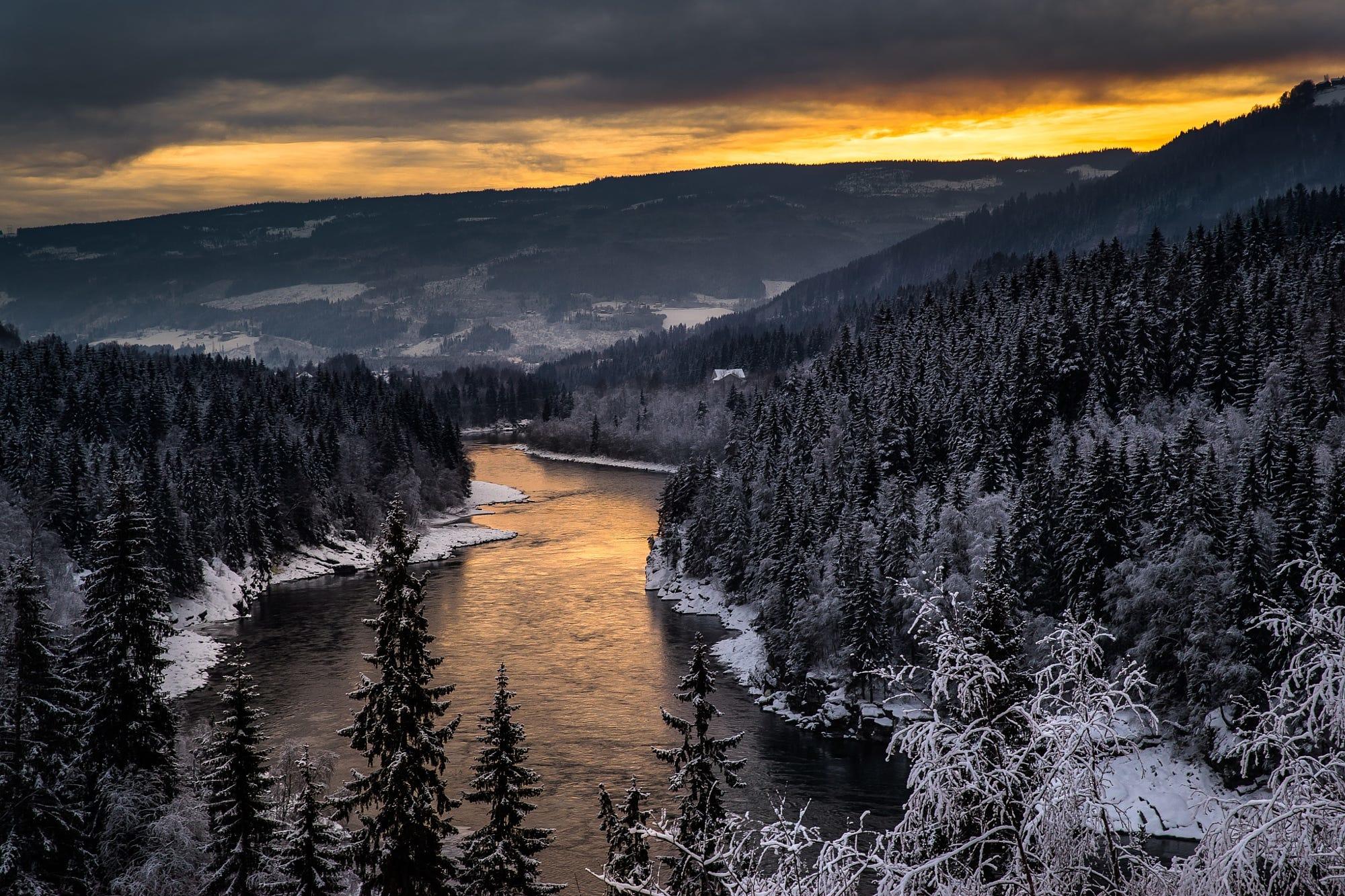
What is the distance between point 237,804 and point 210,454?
108878 mm

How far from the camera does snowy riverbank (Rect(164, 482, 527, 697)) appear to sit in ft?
238

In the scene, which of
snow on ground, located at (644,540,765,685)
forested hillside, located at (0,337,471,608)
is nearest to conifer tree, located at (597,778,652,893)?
snow on ground, located at (644,540,765,685)

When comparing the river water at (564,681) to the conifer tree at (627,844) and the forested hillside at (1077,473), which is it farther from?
the forested hillside at (1077,473)

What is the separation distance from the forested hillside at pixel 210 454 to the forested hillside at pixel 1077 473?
4444 cm

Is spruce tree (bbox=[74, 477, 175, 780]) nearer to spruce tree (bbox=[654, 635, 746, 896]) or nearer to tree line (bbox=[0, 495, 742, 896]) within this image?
tree line (bbox=[0, 495, 742, 896])

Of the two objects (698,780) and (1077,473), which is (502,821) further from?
(1077,473)

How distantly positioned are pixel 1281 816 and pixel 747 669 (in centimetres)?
6622

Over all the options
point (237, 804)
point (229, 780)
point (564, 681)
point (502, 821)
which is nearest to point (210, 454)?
point (564, 681)

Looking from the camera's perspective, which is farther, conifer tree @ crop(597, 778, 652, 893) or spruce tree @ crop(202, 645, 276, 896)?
spruce tree @ crop(202, 645, 276, 896)

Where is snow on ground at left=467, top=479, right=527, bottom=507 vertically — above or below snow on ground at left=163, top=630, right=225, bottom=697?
below

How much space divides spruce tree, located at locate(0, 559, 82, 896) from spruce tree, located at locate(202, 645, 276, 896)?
4.92 meters

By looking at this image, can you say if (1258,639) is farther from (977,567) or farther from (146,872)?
(146,872)

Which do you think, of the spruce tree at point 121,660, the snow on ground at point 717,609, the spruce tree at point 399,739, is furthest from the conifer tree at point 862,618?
the spruce tree at point 121,660

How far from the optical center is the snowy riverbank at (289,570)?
72.5 meters
